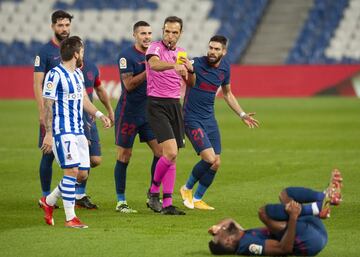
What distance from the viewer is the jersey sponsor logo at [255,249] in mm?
8648

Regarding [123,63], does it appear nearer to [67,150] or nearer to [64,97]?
[64,97]

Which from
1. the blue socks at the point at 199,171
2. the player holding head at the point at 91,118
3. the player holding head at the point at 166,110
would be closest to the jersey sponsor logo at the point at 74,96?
the player holding head at the point at 166,110

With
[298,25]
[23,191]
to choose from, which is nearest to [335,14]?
[298,25]

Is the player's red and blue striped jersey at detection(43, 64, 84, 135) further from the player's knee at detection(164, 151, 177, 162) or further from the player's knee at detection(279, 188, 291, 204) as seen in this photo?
the player's knee at detection(279, 188, 291, 204)

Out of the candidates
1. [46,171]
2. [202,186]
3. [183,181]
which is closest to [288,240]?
[202,186]

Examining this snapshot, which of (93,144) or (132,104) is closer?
(132,104)

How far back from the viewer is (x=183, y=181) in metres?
14.8

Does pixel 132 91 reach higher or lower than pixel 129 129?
higher

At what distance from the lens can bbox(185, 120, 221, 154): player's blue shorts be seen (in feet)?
40.1

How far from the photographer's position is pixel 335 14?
125ft

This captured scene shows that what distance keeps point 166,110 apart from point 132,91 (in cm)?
79

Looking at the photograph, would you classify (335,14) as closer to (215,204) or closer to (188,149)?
(188,149)

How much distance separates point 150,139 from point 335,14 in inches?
1060

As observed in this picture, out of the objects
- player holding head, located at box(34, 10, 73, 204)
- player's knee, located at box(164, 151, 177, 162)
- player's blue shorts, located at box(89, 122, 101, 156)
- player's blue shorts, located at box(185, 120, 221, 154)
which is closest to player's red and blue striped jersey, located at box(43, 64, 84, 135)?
player's knee, located at box(164, 151, 177, 162)
